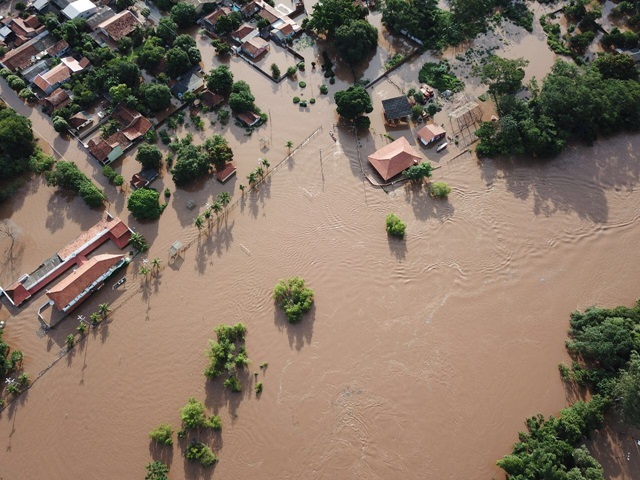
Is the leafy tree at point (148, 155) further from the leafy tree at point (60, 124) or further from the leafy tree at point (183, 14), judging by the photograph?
the leafy tree at point (183, 14)

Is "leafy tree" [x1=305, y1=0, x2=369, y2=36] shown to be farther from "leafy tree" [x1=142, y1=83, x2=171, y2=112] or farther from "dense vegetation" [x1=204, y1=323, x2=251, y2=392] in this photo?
"dense vegetation" [x1=204, y1=323, x2=251, y2=392]

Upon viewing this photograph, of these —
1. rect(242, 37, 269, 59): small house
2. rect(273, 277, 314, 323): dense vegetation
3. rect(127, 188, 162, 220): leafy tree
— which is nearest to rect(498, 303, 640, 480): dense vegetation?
rect(273, 277, 314, 323): dense vegetation

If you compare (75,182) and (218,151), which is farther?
(218,151)

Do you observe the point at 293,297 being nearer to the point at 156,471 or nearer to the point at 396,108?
the point at 156,471

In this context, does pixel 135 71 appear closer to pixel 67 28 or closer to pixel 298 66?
pixel 67 28

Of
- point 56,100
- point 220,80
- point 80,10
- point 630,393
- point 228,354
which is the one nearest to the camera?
point 630,393

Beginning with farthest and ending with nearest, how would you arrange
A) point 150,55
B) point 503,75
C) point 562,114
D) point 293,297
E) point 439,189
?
point 150,55 → point 503,75 → point 562,114 → point 439,189 → point 293,297

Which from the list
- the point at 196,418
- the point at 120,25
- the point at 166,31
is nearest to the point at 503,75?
the point at 166,31

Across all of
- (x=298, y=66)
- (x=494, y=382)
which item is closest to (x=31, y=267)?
(x=298, y=66)
